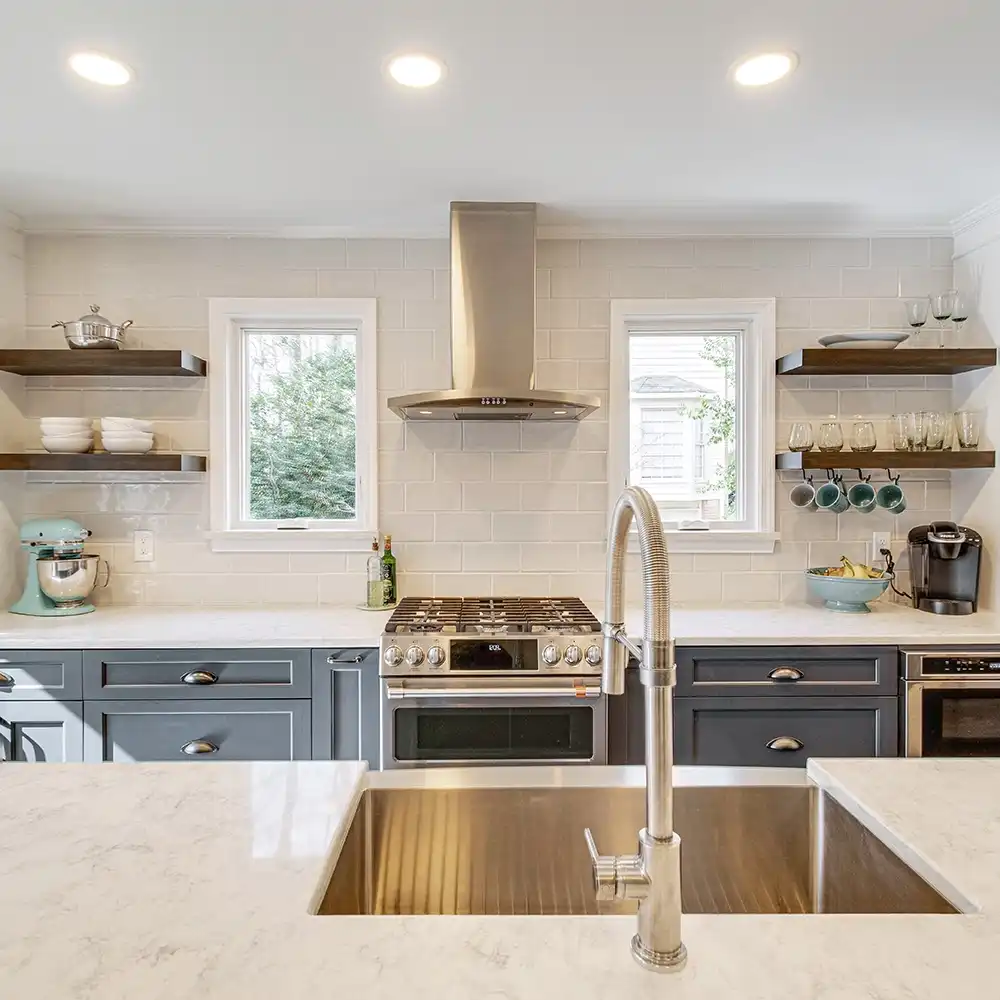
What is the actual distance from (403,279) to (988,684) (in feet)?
8.53

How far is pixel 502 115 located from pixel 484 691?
1.75 m

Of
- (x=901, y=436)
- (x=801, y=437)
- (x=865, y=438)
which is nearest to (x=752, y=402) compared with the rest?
(x=801, y=437)

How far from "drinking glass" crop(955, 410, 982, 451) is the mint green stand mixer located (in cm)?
343

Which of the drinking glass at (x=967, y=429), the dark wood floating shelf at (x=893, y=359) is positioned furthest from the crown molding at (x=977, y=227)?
the drinking glass at (x=967, y=429)

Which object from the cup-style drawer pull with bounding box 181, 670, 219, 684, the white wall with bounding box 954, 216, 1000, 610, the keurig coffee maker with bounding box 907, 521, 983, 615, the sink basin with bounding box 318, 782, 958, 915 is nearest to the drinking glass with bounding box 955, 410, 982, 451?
the white wall with bounding box 954, 216, 1000, 610

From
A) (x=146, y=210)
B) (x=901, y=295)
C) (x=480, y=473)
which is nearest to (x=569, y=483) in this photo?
(x=480, y=473)

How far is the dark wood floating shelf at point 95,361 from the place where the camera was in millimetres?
2845

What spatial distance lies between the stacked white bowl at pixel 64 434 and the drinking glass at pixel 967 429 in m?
3.44

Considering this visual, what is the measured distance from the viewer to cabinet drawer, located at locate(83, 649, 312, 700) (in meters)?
2.49

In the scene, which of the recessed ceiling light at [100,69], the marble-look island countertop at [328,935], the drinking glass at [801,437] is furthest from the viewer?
the drinking glass at [801,437]

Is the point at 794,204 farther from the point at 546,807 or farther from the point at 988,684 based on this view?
the point at 546,807

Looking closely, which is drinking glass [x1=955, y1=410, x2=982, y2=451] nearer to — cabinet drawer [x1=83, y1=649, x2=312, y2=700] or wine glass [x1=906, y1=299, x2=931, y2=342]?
wine glass [x1=906, y1=299, x2=931, y2=342]

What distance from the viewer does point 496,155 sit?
248 cm

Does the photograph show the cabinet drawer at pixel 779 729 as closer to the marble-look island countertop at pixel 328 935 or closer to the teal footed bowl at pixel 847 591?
the teal footed bowl at pixel 847 591
